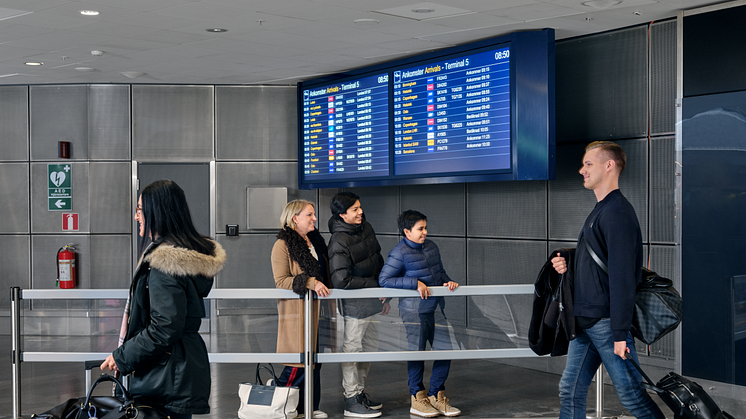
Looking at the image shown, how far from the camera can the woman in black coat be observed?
2.86m

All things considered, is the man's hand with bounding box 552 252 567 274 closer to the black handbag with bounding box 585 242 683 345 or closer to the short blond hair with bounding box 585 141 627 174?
the black handbag with bounding box 585 242 683 345

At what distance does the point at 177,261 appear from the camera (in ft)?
9.46

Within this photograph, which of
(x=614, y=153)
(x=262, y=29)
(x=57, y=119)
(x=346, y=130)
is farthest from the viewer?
(x=57, y=119)

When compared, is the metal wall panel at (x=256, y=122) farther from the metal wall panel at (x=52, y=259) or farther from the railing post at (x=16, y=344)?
the railing post at (x=16, y=344)

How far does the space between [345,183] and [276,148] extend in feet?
4.57

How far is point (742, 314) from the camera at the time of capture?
5344 mm

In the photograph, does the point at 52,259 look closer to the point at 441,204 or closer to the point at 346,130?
the point at 346,130

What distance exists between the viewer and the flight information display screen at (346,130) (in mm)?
7832

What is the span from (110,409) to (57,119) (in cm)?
722

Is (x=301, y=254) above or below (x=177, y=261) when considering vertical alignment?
below

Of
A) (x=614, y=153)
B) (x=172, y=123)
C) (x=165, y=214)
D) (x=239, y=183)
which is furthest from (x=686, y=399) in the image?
(x=172, y=123)

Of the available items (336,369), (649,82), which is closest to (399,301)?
(336,369)

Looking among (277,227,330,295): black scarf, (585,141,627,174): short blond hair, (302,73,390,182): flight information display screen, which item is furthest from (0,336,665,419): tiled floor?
(302,73,390,182): flight information display screen

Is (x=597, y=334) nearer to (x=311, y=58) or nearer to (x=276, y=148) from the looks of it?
(x=311, y=58)
